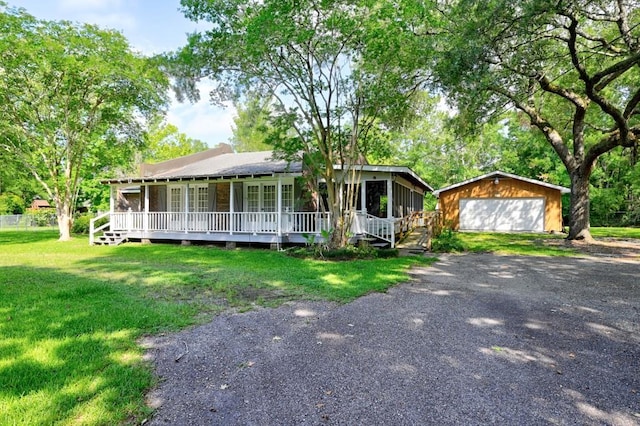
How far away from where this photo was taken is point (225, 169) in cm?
1538

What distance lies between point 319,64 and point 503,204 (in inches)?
630

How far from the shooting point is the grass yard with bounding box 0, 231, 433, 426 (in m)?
2.65

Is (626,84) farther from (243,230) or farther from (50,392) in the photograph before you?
(50,392)

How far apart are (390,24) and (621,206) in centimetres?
2740

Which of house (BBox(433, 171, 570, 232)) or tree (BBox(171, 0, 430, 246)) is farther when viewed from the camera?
house (BBox(433, 171, 570, 232))

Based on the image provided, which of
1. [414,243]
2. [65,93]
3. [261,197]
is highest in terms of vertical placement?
[65,93]

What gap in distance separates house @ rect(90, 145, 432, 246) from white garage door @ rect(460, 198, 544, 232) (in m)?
5.56

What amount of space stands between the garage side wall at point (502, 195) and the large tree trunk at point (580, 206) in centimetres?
649

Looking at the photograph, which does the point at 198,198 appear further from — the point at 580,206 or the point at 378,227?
the point at 580,206

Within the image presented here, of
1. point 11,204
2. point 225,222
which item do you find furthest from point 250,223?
point 11,204

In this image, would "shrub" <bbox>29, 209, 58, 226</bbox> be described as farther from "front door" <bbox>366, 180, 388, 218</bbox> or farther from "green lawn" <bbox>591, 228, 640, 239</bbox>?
"green lawn" <bbox>591, 228, 640, 239</bbox>

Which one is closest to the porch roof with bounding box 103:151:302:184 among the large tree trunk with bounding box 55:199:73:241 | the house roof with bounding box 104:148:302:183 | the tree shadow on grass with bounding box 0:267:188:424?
the house roof with bounding box 104:148:302:183

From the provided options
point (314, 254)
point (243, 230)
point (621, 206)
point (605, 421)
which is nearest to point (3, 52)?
point (243, 230)

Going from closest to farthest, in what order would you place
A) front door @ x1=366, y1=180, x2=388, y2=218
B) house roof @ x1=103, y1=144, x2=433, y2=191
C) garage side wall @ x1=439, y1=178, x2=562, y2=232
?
house roof @ x1=103, y1=144, x2=433, y2=191 < front door @ x1=366, y1=180, x2=388, y2=218 < garage side wall @ x1=439, y1=178, x2=562, y2=232
